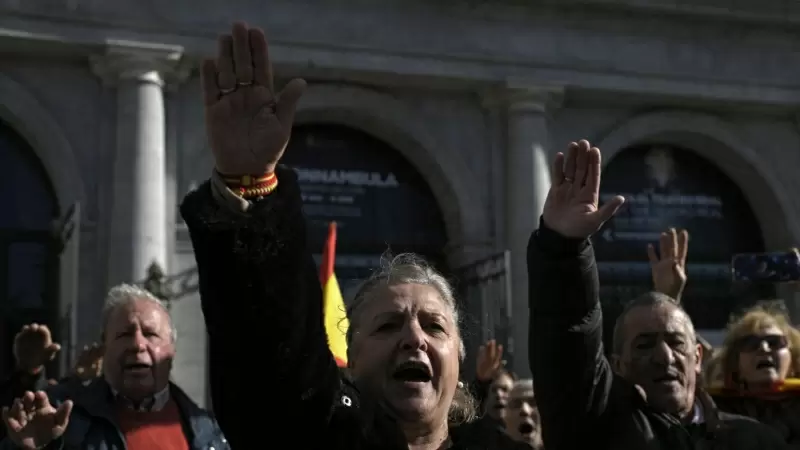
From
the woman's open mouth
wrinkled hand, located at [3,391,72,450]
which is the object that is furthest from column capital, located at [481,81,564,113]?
the woman's open mouth

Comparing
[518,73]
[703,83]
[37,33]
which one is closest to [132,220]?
[37,33]

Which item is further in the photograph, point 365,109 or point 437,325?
point 365,109

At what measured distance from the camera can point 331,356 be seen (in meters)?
1.80

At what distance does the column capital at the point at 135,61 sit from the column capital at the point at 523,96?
173 inches

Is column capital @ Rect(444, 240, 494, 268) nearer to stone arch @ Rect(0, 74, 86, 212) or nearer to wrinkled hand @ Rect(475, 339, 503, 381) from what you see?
stone arch @ Rect(0, 74, 86, 212)

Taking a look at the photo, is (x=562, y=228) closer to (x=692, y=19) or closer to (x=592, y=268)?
(x=592, y=268)

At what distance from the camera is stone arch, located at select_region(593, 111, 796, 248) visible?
13.8 meters

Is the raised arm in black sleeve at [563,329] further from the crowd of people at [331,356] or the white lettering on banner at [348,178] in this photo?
the white lettering on banner at [348,178]

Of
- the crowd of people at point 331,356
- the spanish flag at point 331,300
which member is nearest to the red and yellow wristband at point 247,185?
the crowd of people at point 331,356

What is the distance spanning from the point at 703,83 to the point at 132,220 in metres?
8.65

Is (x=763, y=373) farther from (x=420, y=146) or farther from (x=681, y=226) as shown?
(x=681, y=226)

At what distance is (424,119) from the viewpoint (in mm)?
12867

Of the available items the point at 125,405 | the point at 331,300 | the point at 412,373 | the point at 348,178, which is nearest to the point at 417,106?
the point at 348,178

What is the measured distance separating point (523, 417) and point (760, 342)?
1.87 m
